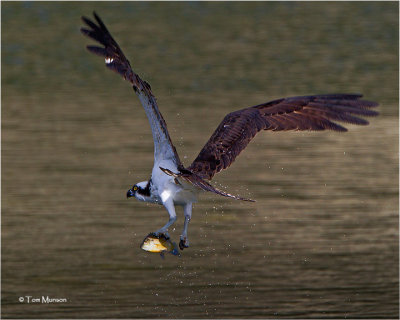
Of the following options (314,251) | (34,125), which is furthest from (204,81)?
(314,251)

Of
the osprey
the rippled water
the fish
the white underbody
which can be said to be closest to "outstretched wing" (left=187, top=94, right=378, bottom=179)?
the osprey

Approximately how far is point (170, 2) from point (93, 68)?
996 cm

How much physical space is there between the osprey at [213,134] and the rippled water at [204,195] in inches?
56.7

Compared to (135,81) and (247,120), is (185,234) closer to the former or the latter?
(247,120)

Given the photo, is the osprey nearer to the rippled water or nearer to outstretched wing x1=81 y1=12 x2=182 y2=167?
outstretched wing x1=81 y1=12 x2=182 y2=167

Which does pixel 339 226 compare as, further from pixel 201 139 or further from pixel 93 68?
pixel 93 68

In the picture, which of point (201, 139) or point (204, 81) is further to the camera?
point (204, 81)

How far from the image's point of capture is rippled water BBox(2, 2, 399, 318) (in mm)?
12211

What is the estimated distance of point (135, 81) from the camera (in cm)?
1012

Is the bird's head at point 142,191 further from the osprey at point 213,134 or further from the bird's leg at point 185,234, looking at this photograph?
the bird's leg at point 185,234

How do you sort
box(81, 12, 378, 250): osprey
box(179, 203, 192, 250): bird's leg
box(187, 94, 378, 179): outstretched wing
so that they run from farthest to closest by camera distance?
1. box(187, 94, 378, 179): outstretched wing
2. box(179, 203, 192, 250): bird's leg
3. box(81, 12, 378, 250): osprey

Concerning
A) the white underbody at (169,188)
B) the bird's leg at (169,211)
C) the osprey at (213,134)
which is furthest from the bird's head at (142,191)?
the bird's leg at (169,211)

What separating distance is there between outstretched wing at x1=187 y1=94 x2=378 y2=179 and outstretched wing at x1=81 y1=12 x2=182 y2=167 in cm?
88

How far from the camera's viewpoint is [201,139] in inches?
744
